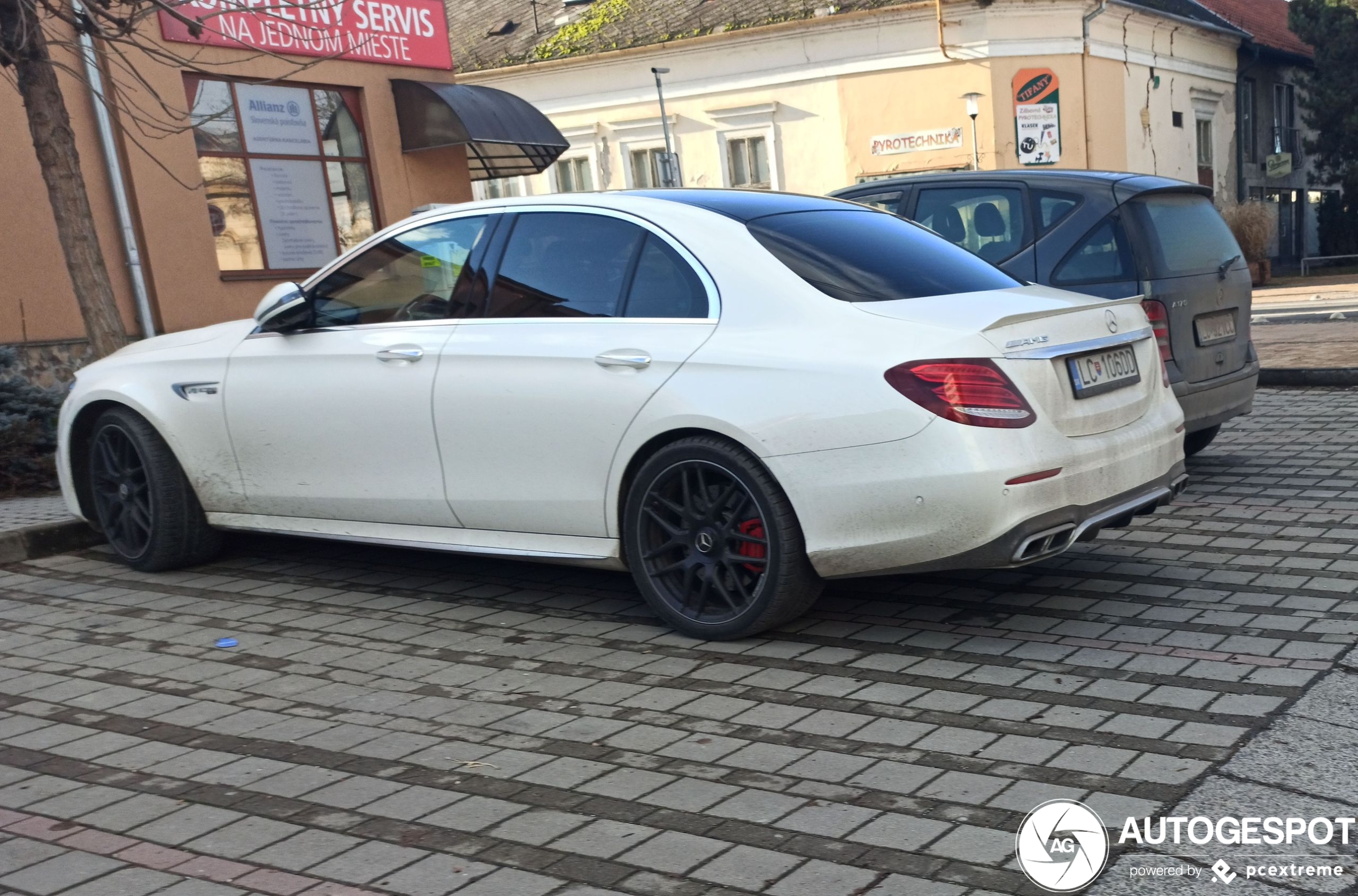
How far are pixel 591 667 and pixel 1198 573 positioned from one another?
98.4 inches

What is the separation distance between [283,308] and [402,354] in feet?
2.52

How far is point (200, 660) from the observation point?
4.96m

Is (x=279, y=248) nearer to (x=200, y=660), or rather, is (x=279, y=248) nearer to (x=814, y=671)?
(x=200, y=660)

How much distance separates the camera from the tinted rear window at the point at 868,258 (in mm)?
4797

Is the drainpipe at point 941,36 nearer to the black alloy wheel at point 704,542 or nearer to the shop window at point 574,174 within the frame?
the shop window at point 574,174

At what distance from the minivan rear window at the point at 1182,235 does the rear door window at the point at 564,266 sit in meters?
2.95

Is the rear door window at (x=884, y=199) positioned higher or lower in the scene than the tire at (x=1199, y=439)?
higher

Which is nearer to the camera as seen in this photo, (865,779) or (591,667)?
(865,779)

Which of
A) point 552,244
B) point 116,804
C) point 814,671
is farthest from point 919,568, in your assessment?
point 116,804

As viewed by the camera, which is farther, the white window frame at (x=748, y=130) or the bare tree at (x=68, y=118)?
the white window frame at (x=748, y=130)

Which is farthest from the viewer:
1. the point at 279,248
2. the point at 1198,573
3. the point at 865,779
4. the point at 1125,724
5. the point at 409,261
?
the point at 279,248

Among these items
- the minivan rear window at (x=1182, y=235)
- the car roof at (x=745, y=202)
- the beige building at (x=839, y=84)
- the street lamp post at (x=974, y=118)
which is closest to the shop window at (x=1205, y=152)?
the beige building at (x=839, y=84)

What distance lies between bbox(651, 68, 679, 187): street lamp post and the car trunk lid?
73.5 feet

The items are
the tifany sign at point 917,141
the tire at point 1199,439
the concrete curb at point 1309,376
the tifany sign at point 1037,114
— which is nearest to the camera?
the tire at point 1199,439
